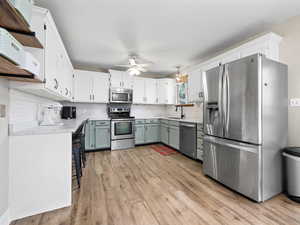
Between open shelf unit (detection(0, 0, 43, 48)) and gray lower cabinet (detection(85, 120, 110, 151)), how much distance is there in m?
2.97

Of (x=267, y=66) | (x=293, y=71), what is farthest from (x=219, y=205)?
(x=293, y=71)

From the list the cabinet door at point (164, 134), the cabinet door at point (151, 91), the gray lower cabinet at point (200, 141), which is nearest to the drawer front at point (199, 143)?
the gray lower cabinet at point (200, 141)

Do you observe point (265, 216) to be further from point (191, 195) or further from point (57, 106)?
point (57, 106)

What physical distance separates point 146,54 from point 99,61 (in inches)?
59.3

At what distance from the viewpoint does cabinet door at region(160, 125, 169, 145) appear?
4.62m

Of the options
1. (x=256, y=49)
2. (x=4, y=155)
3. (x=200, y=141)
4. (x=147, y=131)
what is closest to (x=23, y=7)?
(x=4, y=155)

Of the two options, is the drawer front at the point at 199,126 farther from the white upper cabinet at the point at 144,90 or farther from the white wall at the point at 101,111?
the white wall at the point at 101,111

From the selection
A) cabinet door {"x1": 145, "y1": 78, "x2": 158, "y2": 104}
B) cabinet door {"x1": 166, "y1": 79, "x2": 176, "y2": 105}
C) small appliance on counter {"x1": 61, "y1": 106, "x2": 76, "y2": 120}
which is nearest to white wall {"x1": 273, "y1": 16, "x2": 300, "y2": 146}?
cabinet door {"x1": 166, "y1": 79, "x2": 176, "y2": 105}

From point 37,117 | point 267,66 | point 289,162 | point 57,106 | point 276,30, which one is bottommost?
point 289,162

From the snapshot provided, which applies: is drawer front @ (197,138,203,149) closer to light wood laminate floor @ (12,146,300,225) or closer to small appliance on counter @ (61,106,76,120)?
light wood laminate floor @ (12,146,300,225)

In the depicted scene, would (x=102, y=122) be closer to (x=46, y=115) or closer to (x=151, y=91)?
(x=46, y=115)

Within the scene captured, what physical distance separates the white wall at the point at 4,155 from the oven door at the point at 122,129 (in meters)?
2.88

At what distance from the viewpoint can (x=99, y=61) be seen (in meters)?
4.11

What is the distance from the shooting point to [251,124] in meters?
1.88
